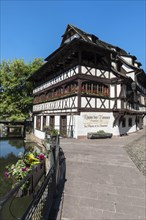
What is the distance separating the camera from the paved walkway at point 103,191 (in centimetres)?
372

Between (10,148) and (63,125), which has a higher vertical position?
(63,125)

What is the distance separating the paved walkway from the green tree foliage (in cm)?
2070

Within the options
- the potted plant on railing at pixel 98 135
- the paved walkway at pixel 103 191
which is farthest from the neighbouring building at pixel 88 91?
the paved walkway at pixel 103 191

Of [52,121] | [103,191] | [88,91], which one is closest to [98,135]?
[88,91]

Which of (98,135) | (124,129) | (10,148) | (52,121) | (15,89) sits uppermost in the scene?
(15,89)

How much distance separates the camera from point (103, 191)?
4.70 m

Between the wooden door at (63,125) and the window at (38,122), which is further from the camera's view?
the window at (38,122)

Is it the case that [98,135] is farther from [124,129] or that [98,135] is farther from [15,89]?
[15,89]

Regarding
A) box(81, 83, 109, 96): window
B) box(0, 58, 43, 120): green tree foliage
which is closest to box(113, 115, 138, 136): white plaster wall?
box(81, 83, 109, 96): window

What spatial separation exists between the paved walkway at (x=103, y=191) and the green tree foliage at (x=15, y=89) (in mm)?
20699

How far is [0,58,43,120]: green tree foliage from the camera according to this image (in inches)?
995

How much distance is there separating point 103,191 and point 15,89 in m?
25.9

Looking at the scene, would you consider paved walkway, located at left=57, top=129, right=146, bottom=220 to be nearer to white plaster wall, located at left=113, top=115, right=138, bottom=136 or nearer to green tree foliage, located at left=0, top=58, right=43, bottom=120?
white plaster wall, located at left=113, top=115, right=138, bottom=136

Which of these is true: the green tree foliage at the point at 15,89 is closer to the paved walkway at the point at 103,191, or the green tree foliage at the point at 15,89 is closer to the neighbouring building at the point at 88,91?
the neighbouring building at the point at 88,91
